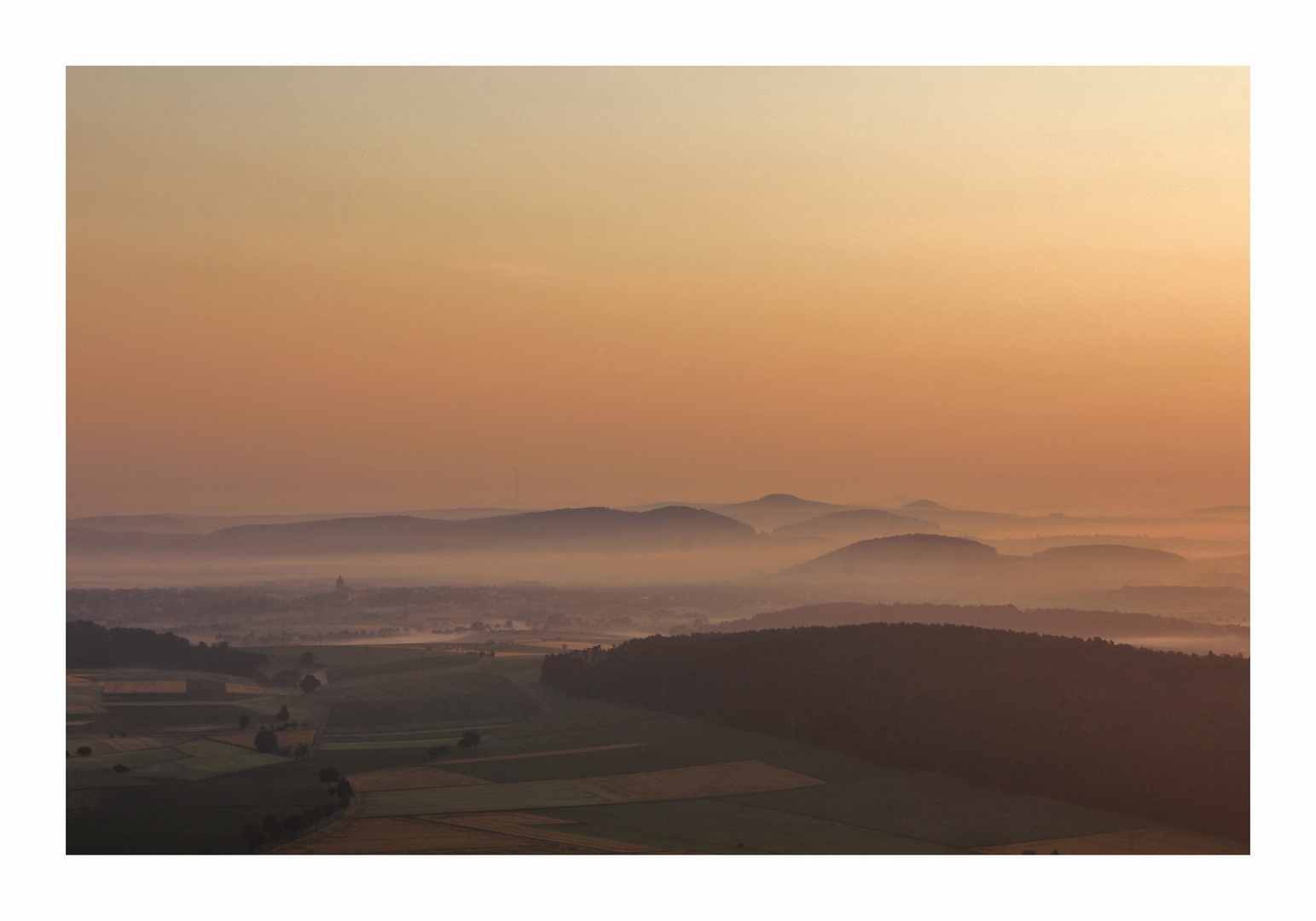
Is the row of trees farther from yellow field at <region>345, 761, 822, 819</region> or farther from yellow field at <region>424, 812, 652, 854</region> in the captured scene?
yellow field at <region>424, 812, 652, 854</region>

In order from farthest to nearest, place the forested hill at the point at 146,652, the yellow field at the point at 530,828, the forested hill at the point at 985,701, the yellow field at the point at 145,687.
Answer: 1. the yellow field at the point at 145,687
2. the forested hill at the point at 146,652
3. the forested hill at the point at 985,701
4. the yellow field at the point at 530,828

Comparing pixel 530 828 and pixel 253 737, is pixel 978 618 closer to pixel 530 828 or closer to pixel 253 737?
pixel 530 828

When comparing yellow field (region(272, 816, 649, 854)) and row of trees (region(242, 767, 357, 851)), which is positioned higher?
row of trees (region(242, 767, 357, 851))

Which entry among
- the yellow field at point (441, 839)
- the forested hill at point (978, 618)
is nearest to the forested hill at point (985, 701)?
the forested hill at point (978, 618)

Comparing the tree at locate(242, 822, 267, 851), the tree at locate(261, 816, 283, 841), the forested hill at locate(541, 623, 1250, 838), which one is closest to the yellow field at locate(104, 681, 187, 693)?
the tree at locate(242, 822, 267, 851)

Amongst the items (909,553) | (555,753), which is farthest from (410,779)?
(909,553)

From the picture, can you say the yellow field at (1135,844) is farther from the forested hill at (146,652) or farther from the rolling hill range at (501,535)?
the forested hill at (146,652)

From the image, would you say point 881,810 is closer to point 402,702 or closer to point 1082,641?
point 1082,641
